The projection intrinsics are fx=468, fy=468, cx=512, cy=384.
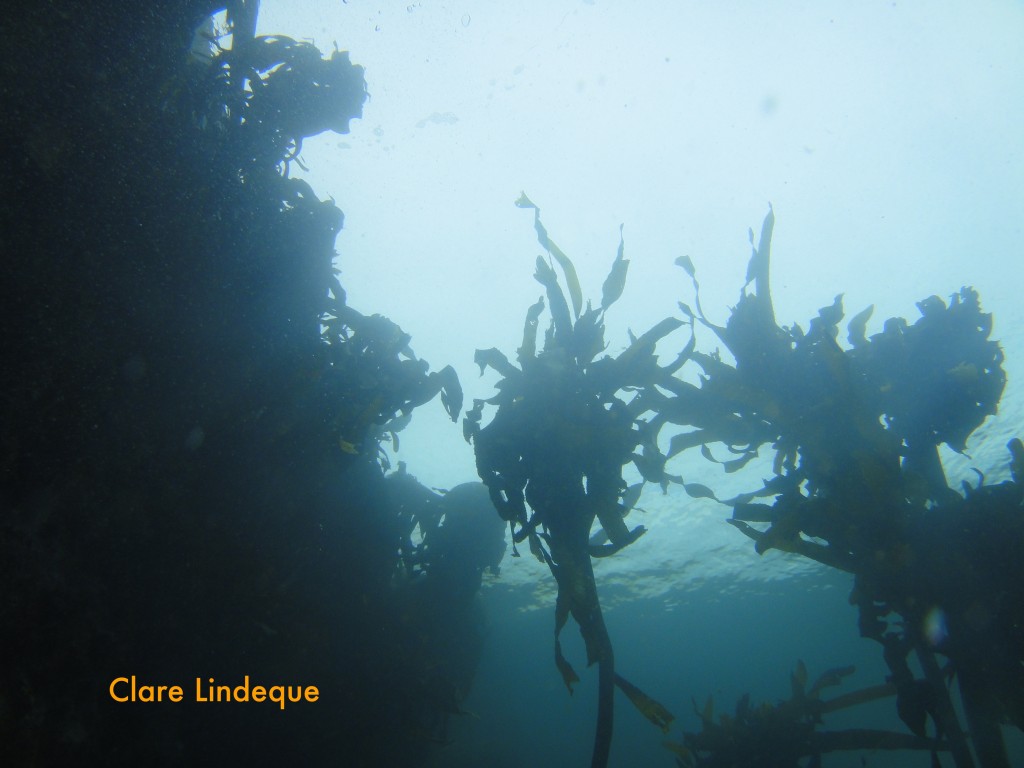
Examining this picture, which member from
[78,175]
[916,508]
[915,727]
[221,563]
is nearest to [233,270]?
[78,175]

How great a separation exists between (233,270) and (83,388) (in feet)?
5.91

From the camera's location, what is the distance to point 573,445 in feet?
11.4

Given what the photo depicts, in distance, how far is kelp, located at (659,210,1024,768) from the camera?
331 centimetres

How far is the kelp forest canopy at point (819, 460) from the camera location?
3320 millimetres

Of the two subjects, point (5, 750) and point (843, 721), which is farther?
point (843, 721)

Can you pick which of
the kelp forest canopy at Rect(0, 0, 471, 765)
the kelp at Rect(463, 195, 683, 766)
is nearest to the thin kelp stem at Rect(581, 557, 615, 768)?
the kelp at Rect(463, 195, 683, 766)

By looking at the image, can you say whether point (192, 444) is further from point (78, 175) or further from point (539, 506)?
point (539, 506)

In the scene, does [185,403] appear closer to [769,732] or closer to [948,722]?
[948,722]

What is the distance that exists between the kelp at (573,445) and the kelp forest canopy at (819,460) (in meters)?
0.01

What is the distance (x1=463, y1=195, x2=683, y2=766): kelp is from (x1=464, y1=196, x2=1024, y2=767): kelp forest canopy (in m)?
0.01

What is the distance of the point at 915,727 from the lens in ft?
11.3

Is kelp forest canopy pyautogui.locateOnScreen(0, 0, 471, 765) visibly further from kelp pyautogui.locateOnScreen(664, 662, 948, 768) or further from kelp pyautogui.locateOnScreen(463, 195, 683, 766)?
kelp pyautogui.locateOnScreen(664, 662, 948, 768)

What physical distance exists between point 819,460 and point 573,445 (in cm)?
184

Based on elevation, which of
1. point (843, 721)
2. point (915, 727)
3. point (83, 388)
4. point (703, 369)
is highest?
point (83, 388)
